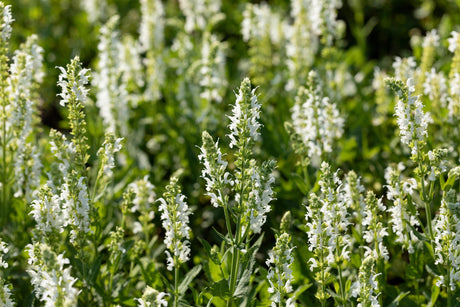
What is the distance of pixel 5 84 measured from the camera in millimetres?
4070

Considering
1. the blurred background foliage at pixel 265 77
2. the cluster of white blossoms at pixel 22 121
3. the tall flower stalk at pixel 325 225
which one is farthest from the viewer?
the blurred background foliage at pixel 265 77

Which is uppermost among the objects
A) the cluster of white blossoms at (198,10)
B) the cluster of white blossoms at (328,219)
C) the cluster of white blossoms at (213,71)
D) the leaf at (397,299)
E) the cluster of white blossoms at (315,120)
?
the cluster of white blossoms at (198,10)

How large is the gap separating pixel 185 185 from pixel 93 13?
375cm

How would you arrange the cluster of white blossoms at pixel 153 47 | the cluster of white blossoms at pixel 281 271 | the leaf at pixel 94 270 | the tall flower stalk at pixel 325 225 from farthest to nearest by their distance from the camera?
the cluster of white blossoms at pixel 153 47 < the leaf at pixel 94 270 < the tall flower stalk at pixel 325 225 < the cluster of white blossoms at pixel 281 271

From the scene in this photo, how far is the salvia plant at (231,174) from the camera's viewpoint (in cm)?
329

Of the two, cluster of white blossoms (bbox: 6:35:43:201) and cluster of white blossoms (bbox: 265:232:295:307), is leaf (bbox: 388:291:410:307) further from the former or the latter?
cluster of white blossoms (bbox: 6:35:43:201)

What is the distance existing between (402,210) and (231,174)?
3.84 ft

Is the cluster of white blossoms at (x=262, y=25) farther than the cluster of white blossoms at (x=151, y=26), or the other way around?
the cluster of white blossoms at (x=151, y=26)

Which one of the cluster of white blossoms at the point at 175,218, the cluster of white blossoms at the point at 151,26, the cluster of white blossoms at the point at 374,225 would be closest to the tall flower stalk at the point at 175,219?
the cluster of white blossoms at the point at 175,218

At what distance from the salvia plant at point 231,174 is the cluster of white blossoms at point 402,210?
14 millimetres

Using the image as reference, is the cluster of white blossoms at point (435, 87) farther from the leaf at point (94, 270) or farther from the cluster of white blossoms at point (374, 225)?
the leaf at point (94, 270)

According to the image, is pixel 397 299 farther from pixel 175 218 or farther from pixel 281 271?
pixel 175 218

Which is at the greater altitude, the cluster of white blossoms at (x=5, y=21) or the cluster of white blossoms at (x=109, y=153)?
the cluster of white blossoms at (x=5, y=21)

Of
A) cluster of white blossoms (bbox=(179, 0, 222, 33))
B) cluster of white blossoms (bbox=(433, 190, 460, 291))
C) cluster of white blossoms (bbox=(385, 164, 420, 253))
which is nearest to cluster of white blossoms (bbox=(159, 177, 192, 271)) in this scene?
cluster of white blossoms (bbox=(385, 164, 420, 253))
